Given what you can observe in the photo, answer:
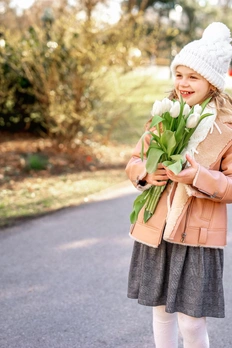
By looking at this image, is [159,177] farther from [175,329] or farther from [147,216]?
[175,329]

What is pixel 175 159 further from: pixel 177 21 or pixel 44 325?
pixel 177 21

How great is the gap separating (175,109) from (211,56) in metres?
0.35

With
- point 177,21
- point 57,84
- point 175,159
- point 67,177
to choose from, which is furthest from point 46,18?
point 177,21

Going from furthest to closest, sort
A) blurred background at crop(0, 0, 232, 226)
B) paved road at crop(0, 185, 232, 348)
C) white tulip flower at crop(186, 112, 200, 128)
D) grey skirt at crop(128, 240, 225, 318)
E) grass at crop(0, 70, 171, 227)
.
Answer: blurred background at crop(0, 0, 232, 226), grass at crop(0, 70, 171, 227), paved road at crop(0, 185, 232, 348), grey skirt at crop(128, 240, 225, 318), white tulip flower at crop(186, 112, 200, 128)

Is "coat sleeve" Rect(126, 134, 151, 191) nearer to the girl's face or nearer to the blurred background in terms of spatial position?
the girl's face

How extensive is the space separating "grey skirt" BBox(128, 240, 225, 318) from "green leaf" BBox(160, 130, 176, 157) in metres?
0.44

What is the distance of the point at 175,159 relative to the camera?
2.31 metres

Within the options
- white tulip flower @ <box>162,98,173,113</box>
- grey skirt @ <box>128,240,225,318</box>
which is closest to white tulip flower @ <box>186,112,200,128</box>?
white tulip flower @ <box>162,98,173,113</box>

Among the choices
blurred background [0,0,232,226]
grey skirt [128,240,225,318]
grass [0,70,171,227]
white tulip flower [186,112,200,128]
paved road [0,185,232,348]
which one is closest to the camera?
white tulip flower [186,112,200,128]

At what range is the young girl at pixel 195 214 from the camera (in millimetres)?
2355

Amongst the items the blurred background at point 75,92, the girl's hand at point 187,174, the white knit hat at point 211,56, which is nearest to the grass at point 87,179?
the blurred background at point 75,92

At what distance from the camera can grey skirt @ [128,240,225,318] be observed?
93.7 inches

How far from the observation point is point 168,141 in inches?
91.7

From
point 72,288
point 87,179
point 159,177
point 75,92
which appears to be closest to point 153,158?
point 159,177
